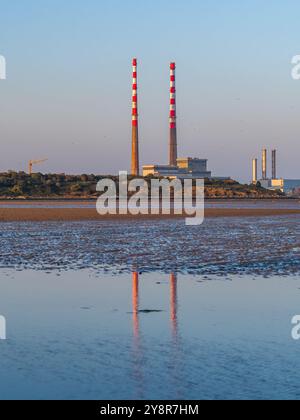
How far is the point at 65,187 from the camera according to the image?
125 m

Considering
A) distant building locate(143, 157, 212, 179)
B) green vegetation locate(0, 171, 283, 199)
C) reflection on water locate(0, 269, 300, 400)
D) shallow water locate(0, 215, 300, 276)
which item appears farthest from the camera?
distant building locate(143, 157, 212, 179)

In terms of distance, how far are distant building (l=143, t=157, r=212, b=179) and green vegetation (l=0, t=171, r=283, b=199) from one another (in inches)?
161

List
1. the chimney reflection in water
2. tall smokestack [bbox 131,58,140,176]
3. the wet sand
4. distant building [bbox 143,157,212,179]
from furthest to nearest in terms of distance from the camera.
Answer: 1. distant building [bbox 143,157,212,179]
2. tall smokestack [bbox 131,58,140,176]
3. the wet sand
4. the chimney reflection in water

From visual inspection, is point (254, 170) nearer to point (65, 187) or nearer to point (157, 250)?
point (65, 187)

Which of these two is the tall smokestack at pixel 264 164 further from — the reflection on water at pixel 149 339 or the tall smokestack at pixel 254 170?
the reflection on water at pixel 149 339

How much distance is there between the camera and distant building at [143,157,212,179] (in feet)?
445

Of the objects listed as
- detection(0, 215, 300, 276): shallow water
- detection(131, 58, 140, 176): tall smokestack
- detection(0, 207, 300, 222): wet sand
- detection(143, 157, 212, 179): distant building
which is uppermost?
detection(131, 58, 140, 176): tall smokestack

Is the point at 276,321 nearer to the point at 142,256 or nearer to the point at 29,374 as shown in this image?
the point at 29,374

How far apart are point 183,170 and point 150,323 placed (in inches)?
5037

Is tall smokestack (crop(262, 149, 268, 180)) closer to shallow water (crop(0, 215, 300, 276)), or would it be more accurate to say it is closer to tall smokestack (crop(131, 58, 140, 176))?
tall smokestack (crop(131, 58, 140, 176))

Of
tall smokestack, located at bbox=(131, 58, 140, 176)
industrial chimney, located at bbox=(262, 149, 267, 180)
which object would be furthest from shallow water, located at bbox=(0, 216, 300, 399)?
industrial chimney, located at bbox=(262, 149, 267, 180)

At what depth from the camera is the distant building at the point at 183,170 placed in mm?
135500

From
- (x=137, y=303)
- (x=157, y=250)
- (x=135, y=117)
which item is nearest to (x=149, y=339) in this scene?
(x=137, y=303)

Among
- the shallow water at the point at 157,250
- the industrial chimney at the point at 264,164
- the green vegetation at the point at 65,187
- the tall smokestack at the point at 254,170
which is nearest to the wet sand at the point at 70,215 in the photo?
the shallow water at the point at 157,250
